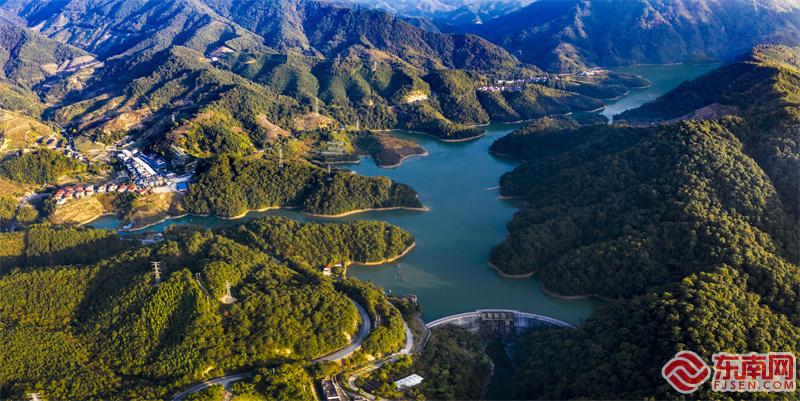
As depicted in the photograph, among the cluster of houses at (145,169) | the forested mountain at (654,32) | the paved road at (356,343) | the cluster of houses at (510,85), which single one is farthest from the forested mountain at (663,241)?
the forested mountain at (654,32)

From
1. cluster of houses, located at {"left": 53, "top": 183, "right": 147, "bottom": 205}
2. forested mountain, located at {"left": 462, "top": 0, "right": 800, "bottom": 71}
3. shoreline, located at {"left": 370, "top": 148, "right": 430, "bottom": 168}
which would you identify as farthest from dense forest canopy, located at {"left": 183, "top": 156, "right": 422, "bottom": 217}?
forested mountain, located at {"left": 462, "top": 0, "right": 800, "bottom": 71}

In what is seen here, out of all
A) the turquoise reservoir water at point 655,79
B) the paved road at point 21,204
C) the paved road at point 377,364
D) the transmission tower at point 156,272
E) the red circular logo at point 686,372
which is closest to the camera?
the red circular logo at point 686,372

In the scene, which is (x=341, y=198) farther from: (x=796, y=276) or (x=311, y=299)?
(x=796, y=276)

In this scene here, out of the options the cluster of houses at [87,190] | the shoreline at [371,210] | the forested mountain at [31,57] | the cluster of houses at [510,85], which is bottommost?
the forested mountain at [31,57]

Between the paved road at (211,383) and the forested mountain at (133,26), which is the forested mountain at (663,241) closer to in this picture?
the paved road at (211,383)

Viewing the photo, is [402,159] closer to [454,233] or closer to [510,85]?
[454,233]
